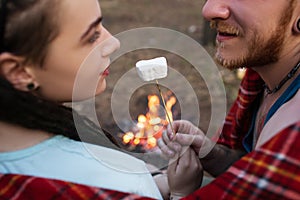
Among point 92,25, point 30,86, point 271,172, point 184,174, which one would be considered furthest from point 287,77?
point 30,86

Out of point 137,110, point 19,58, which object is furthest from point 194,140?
point 137,110

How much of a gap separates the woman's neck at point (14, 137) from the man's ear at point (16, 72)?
12 centimetres

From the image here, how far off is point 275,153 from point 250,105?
4.02 ft

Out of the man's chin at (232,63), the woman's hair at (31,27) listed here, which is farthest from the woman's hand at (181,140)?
the woman's hair at (31,27)

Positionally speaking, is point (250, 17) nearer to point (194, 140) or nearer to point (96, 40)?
point (194, 140)

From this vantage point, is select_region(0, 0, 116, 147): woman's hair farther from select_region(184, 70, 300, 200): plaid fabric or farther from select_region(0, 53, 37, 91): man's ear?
select_region(184, 70, 300, 200): plaid fabric

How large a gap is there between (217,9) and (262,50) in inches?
10.3

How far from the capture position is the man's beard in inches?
83.4

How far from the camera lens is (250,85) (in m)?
2.55

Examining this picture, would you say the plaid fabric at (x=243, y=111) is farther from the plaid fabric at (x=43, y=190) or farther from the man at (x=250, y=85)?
the plaid fabric at (x=43, y=190)

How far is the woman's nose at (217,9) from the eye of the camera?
2179mm

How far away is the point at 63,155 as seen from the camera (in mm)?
1480

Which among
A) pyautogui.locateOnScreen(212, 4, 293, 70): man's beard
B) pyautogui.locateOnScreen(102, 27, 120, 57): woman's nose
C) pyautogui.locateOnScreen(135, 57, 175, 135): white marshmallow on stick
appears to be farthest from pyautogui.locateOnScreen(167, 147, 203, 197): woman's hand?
pyautogui.locateOnScreen(102, 27, 120, 57): woman's nose

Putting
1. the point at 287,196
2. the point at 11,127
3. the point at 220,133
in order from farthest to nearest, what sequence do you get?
the point at 220,133, the point at 11,127, the point at 287,196
